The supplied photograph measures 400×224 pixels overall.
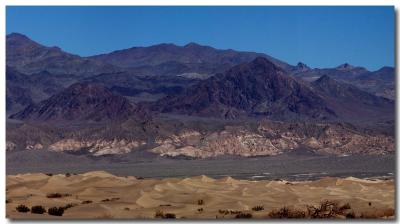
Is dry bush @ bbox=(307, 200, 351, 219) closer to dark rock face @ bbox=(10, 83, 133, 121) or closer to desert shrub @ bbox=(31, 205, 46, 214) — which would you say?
desert shrub @ bbox=(31, 205, 46, 214)

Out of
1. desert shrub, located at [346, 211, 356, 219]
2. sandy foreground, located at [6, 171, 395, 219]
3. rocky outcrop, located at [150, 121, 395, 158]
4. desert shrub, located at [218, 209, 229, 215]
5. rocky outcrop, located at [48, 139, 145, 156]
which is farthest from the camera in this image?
rocky outcrop, located at [48, 139, 145, 156]

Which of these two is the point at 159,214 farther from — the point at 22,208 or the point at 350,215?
the point at 350,215

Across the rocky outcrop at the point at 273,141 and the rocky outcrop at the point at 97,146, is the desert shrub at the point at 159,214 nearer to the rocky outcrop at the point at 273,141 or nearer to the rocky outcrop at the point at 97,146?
the rocky outcrop at the point at 273,141

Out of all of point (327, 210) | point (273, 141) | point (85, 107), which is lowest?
point (327, 210)

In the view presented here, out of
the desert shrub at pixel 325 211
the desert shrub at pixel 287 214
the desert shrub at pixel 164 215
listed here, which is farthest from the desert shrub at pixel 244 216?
the desert shrub at pixel 164 215

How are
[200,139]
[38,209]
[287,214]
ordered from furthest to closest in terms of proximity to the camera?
[200,139]
[38,209]
[287,214]

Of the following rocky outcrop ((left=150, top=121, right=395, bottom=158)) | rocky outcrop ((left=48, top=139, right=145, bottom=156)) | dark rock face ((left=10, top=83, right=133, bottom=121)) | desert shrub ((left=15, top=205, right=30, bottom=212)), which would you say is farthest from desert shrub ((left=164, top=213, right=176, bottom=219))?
dark rock face ((left=10, top=83, right=133, bottom=121))

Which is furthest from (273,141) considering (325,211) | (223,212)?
(325,211)
